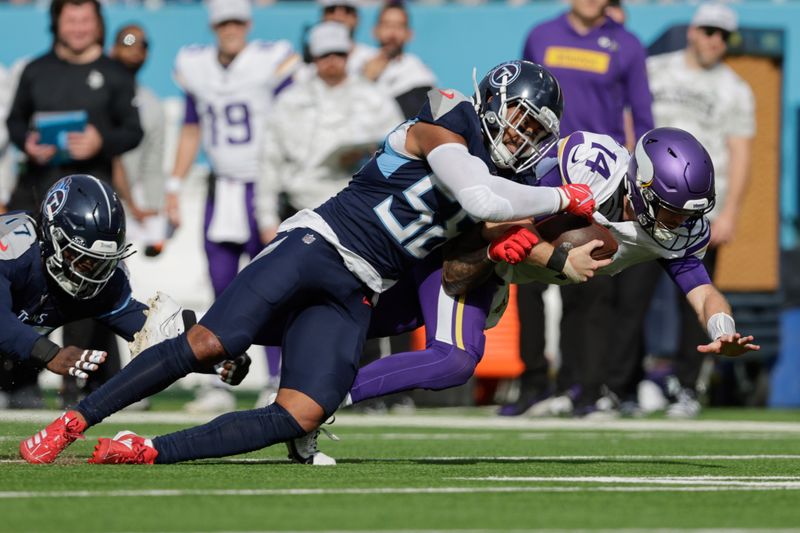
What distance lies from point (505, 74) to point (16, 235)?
197cm

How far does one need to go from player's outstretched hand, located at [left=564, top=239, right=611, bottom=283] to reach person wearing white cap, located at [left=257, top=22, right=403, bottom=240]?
13.8ft

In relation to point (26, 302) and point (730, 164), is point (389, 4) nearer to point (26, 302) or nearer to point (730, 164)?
point (730, 164)

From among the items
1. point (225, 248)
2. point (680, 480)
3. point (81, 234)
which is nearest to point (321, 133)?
point (225, 248)

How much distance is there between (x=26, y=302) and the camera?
6406 mm

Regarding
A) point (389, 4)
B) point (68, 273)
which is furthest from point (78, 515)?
point (389, 4)

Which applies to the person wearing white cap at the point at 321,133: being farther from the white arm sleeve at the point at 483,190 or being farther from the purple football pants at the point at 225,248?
the white arm sleeve at the point at 483,190

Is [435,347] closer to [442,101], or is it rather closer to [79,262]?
[442,101]

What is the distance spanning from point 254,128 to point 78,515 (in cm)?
637

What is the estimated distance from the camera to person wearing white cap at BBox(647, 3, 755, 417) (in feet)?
34.7

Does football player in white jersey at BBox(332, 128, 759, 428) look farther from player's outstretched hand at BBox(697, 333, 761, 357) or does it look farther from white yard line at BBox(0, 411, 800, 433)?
white yard line at BBox(0, 411, 800, 433)

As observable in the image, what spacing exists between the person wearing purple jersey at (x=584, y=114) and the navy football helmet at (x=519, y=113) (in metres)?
3.44

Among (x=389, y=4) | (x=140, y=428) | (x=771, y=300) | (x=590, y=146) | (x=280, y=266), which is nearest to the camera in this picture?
(x=280, y=266)

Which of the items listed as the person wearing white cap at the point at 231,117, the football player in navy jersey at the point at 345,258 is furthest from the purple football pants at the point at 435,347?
the person wearing white cap at the point at 231,117

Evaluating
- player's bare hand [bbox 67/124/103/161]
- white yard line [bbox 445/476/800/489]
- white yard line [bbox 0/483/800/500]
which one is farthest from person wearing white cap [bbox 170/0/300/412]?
white yard line [bbox 0/483/800/500]
